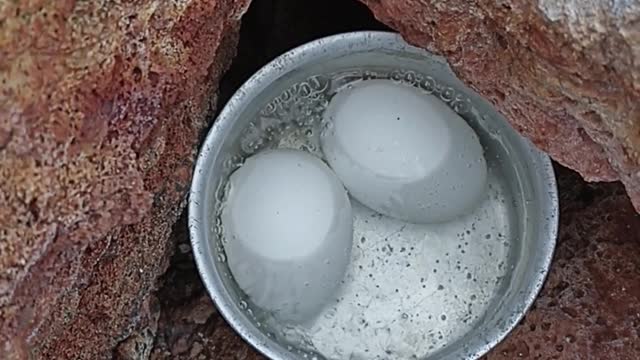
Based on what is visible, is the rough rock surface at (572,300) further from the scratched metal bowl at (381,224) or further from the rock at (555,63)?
the rock at (555,63)

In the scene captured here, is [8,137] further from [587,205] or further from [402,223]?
[587,205]

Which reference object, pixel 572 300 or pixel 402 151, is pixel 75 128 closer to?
pixel 402 151

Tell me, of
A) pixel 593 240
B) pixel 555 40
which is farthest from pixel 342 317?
pixel 555 40

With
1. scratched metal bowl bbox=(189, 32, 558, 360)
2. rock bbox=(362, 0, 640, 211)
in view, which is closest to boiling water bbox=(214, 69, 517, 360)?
scratched metal bowl bbox=(189, 32, 558, 360)

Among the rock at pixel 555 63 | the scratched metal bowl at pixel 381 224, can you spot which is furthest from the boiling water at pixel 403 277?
the rock at pixel 555 63

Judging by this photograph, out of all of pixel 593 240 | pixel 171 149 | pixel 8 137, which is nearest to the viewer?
pixel 8 137

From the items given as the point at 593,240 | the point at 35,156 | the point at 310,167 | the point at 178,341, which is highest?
the point at 35,156

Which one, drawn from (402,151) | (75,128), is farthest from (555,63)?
(75,128)
